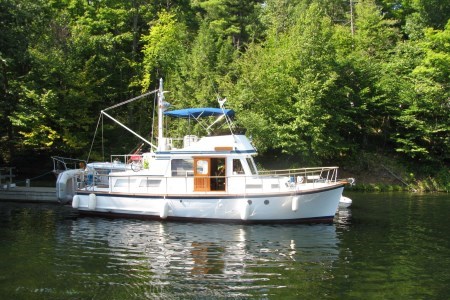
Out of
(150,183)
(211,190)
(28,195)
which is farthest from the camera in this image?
(28,195)

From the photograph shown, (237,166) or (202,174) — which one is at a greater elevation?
(237,166)

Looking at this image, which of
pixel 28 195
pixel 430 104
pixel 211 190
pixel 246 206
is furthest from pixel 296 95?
pixel 28 195

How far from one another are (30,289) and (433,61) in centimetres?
3088

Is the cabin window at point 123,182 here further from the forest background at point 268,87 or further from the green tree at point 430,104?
the green tree at point 430,104

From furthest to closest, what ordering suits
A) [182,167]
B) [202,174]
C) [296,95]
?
[296,95]
[182,167]
[202,174]

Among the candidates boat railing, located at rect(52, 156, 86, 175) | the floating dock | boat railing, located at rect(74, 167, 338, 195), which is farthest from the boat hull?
the floating dock

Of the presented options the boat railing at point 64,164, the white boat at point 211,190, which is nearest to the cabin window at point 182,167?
the white boat at point 211,190

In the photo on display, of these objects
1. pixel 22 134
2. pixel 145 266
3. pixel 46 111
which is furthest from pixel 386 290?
pixel 22 134

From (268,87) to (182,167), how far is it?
15468 mm

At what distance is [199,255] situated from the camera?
1352 centimetres

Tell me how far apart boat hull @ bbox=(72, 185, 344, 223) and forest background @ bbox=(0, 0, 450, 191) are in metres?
12.8

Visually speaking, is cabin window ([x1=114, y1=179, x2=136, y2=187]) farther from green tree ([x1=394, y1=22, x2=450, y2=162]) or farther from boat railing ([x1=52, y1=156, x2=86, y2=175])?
green tree ([x1=394, y1=22, x2=450, y2=162])

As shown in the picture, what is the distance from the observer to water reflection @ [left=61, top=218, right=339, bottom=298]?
10.8 meters

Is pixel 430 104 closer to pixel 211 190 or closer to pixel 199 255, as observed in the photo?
pixel 211 190
